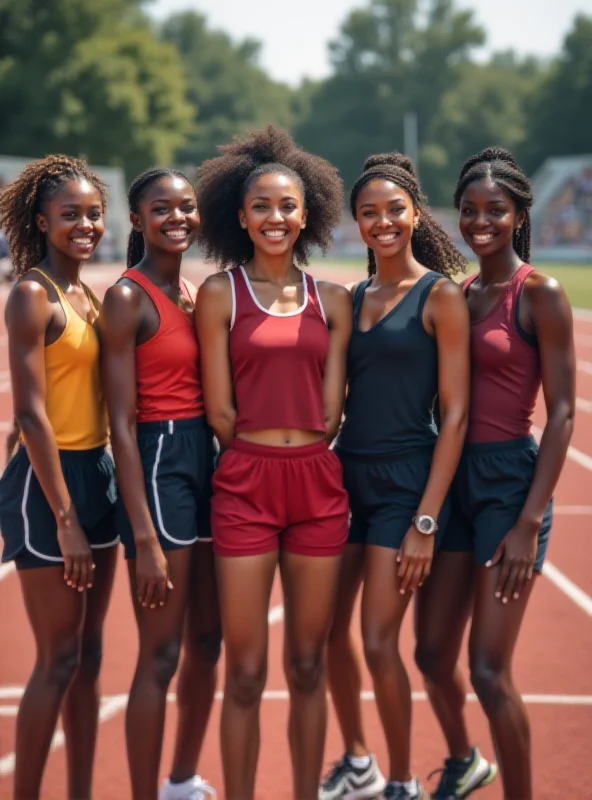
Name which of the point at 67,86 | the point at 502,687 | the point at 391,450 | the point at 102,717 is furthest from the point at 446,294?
the point at 67,86

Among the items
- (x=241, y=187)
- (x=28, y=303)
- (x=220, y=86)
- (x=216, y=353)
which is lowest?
(x=216, y=353)

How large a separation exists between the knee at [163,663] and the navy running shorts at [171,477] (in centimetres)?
34

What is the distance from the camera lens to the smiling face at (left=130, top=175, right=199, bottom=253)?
12.2 feet

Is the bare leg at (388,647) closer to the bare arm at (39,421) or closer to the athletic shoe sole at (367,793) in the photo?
the athletic shoe sole at (367,793)

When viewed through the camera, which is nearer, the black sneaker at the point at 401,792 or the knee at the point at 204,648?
the black sneaker at the point at 401,792

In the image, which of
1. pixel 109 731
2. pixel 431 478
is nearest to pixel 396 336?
pixel 431 478

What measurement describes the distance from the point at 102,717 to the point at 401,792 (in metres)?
1.58

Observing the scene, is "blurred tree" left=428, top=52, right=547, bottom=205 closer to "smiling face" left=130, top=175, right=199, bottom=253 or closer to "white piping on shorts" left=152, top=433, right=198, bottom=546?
"smiling face" left=130, top=175, right=199, bottom=253

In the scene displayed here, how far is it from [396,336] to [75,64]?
49.5m

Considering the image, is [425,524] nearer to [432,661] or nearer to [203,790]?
[432,661]

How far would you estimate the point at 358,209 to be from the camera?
3.87 meters

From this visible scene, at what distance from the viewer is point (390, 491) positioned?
145 inches

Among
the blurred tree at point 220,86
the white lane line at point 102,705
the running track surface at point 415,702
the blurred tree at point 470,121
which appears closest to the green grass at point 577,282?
the running track surface at point 415,702

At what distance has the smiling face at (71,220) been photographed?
370 cm
